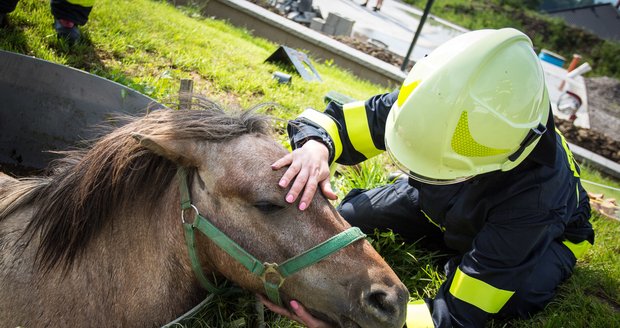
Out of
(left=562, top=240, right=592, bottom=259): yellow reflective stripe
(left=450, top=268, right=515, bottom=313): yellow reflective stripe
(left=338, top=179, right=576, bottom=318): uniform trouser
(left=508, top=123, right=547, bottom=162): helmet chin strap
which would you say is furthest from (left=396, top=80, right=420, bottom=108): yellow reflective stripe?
(left=562, top=240, right=592, bottom=259): yellow reflective stripe

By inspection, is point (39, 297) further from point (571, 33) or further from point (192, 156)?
point (571, 33)

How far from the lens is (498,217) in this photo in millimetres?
2541

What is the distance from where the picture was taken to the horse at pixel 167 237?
1910 mm

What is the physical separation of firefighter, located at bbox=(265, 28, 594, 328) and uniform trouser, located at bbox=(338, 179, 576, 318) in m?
0.02

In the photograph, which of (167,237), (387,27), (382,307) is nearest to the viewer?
(382,307)

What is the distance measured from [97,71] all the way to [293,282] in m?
3.55

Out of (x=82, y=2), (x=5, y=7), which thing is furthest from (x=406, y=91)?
(x=5, y=7)

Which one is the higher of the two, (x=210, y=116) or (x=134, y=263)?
(x=210, y=116)

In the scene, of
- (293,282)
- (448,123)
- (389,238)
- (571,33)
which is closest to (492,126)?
(448,123)

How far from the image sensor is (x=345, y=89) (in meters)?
7.37

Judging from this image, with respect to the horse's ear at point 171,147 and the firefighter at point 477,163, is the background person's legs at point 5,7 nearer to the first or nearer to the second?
the firefighter at point 477,163

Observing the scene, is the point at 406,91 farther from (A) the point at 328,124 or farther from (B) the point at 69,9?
(B) the point at 69,9

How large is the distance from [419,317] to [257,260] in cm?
113

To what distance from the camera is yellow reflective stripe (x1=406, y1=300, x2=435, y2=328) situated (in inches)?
99.2
